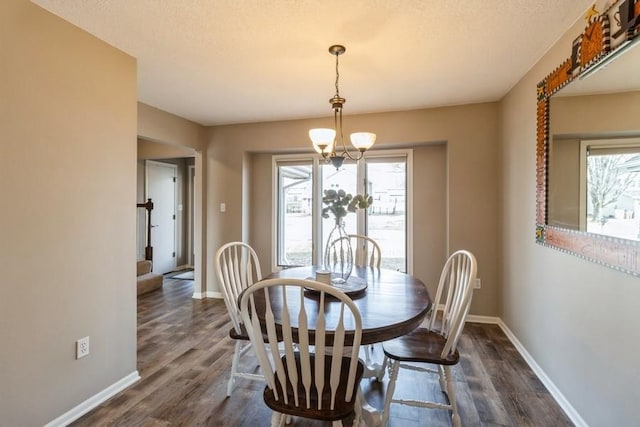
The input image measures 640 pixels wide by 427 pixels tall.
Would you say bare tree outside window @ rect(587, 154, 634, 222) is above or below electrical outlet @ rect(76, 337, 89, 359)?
above

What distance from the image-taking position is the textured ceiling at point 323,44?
1.77 m

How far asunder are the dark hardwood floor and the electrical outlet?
35 cm

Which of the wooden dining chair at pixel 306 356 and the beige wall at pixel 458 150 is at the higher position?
the beige wall at pixel 458 150

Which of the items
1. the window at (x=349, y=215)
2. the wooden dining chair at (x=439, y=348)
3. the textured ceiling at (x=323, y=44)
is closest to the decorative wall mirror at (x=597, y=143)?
the textured ceiling at (x=323, y=44)

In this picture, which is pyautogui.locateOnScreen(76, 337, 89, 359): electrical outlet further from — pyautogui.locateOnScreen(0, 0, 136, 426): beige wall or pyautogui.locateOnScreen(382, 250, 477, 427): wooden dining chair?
pyautogui.locateOnScreen(382, 250, 477, 427): wooden dining chair

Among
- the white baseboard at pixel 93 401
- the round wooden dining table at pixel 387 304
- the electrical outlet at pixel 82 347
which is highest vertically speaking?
the round wooden dining table at pixel 387 304

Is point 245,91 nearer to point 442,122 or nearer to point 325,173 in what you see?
point 325,173

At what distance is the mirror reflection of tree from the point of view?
1354mm

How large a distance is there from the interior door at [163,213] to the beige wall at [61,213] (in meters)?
3.77

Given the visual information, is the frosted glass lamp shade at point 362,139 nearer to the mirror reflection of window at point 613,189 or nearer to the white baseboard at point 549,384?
the mirror reflection of window at point 613,189

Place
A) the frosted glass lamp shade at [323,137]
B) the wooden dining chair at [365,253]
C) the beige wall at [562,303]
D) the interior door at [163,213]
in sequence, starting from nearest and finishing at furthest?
the beige wall at [562,303], the frosted glass lamp shade at [323,137], the wooden dining chair at [365,253], the interior door at [163,213]

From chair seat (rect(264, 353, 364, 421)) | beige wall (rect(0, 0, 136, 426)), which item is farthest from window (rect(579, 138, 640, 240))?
beige wall (rect(0, 0, 136, 426))

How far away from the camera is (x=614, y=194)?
1470 mm

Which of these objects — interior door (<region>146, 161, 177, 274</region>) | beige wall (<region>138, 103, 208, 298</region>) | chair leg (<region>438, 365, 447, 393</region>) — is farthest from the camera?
interior door (<region>146, 161, 177, 274</region>)
